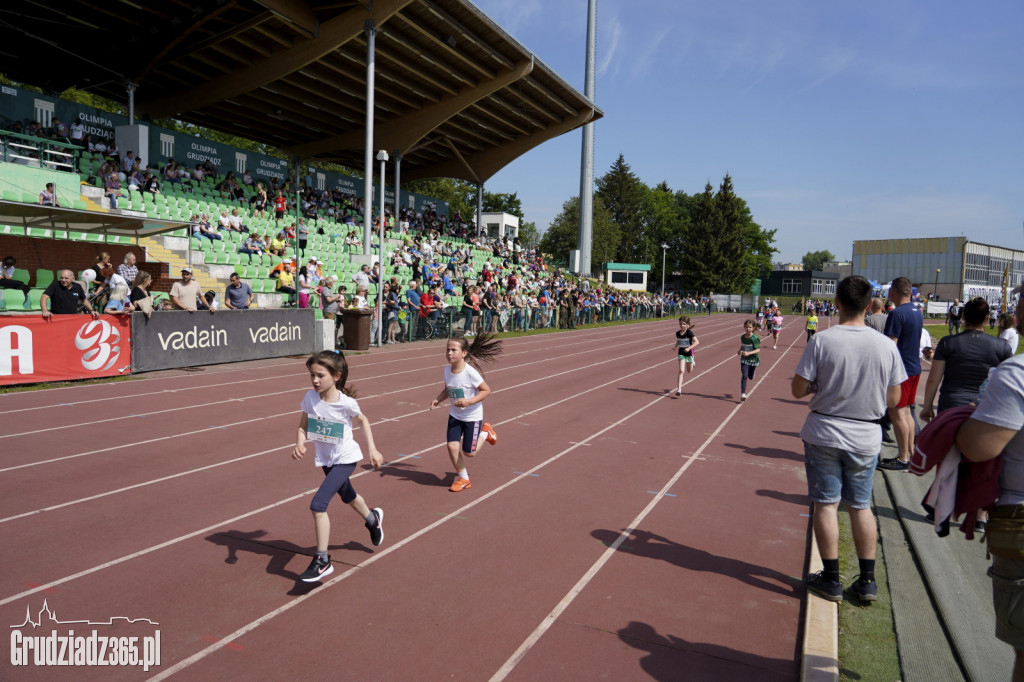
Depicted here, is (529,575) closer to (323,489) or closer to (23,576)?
(323,489)

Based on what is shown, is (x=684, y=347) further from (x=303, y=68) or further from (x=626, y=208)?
(x=626, y=208)

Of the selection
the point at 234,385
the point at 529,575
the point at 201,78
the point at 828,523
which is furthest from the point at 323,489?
the point at 201,78

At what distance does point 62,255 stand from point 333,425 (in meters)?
20.2

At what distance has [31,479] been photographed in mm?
7082

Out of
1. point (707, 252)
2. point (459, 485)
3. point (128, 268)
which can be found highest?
point (707, 252)

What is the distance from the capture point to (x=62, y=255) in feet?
67.7

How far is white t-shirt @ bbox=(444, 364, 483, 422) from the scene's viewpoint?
723 centimetres

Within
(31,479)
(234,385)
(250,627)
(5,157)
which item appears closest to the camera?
(250,627)

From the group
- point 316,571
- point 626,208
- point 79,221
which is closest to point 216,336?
point 79,221

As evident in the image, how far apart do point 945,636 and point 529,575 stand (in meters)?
2.74

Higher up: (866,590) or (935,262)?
(935,262)

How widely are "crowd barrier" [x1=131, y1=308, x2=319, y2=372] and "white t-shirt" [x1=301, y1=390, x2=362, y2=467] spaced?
35.5 ft

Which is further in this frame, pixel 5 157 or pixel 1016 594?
pixel 5 157

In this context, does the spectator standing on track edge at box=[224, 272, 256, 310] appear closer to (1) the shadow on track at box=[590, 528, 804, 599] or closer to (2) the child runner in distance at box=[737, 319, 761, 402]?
(2) the child runner in distance at box=[737, 319, 761, 402]
